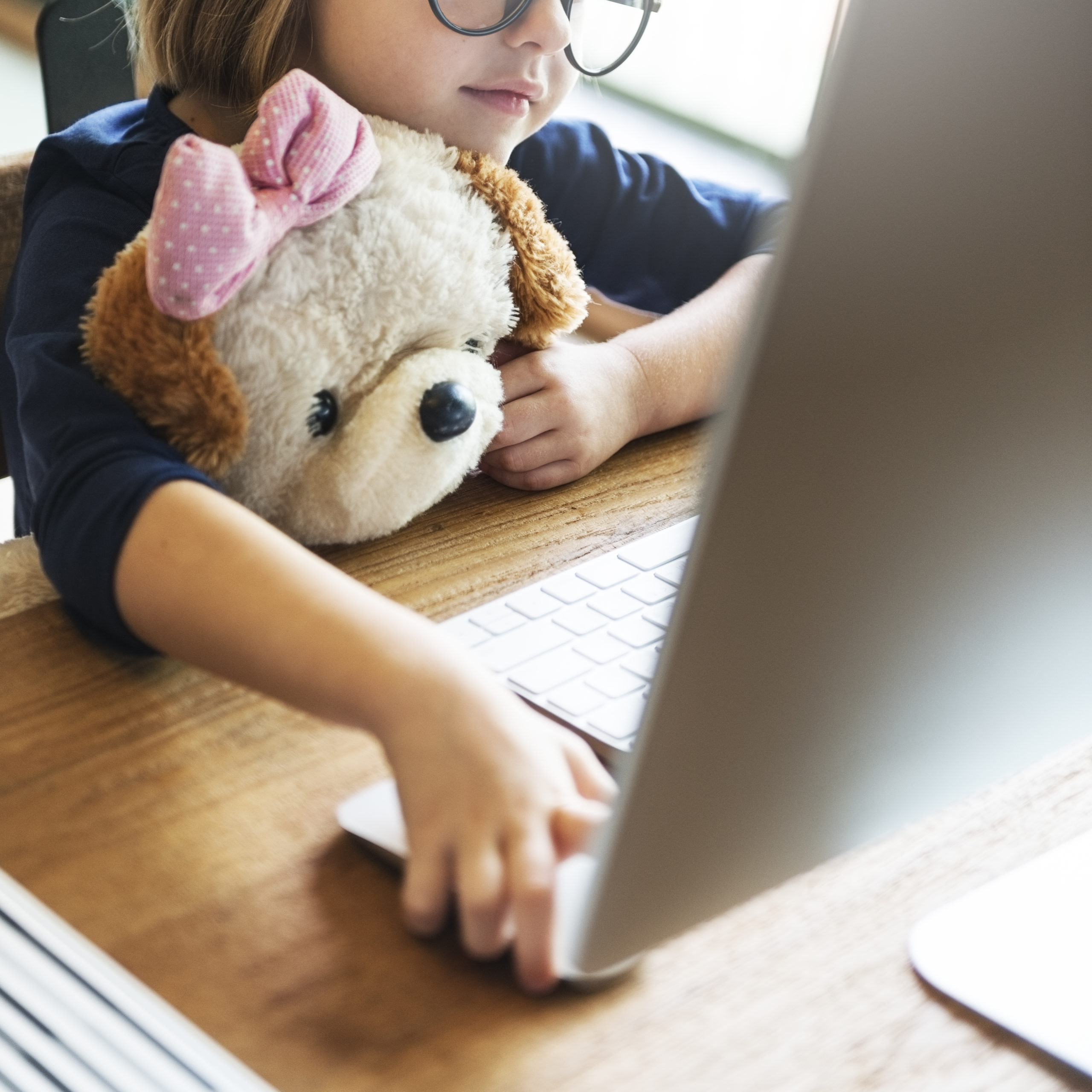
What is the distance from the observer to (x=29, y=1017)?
364 millimetres

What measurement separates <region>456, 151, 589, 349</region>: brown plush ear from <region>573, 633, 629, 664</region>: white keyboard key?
0.21 m

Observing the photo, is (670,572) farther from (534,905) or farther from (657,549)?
(534,905)

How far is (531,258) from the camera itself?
66 cm

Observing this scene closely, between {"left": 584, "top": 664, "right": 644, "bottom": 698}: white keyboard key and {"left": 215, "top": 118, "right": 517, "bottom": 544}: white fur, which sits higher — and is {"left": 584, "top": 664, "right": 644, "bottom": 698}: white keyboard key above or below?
below

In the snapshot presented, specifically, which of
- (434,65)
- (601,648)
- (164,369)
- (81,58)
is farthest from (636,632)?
(81,58)

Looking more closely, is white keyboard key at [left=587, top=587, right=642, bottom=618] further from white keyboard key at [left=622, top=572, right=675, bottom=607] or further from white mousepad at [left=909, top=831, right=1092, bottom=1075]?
white mousepad at [left=909, top=831, right=1092, bottom=1075]

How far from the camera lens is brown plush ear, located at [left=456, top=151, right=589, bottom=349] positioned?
2.14 ft

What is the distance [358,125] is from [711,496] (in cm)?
39

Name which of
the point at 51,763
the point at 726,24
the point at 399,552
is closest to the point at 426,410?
the point at 399,552

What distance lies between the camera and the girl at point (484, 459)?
392 millimetres

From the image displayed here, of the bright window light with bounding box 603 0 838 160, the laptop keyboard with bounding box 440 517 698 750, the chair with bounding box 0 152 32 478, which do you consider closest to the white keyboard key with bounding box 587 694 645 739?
the laptop keyboard with bounding box 440 517 698 750

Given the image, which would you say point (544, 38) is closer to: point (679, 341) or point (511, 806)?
point (679, 341)

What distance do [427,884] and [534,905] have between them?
38mm

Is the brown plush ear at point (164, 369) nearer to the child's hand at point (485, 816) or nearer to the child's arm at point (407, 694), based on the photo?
the child's arm at point (407, 694)
